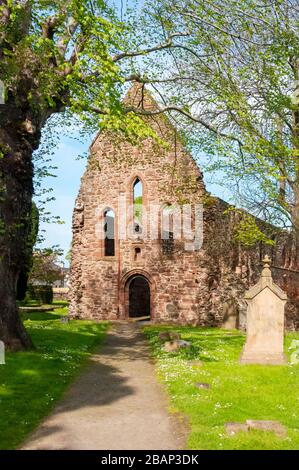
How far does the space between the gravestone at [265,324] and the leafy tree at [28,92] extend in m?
5.24

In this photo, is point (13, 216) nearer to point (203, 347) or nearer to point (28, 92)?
point (28, 92)

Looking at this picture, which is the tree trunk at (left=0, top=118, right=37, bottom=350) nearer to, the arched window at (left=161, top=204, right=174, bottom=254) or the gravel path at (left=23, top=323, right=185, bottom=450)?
the gravel path at (left=23, top=323, right=185, bottom=450)

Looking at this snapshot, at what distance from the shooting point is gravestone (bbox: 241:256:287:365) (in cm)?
1302

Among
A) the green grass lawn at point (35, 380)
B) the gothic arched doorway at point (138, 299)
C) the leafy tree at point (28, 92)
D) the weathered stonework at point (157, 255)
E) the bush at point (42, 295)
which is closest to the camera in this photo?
the green grass lawn at point (35, 380)

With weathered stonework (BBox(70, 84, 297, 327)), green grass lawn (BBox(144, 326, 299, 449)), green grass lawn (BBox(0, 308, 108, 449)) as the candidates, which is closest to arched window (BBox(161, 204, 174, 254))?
weathered stonework (BBox(70, 84, 297, 327))

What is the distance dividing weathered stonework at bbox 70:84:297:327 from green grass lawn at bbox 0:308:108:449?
9.41 metres

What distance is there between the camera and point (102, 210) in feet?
91.3

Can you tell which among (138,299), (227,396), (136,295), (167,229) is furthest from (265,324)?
(138,299)

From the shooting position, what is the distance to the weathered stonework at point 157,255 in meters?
25.6

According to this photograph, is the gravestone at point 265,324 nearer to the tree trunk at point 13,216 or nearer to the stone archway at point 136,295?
the tree trunk at point 13,216

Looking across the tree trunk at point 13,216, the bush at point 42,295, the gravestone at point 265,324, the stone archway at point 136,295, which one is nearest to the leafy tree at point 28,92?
the tree trunk at point 13,216

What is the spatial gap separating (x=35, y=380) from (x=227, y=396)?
13.2 feet

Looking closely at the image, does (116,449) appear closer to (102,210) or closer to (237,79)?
(237,79)

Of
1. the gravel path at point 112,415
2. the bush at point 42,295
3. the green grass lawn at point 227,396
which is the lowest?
the gravel path at point 112,415
